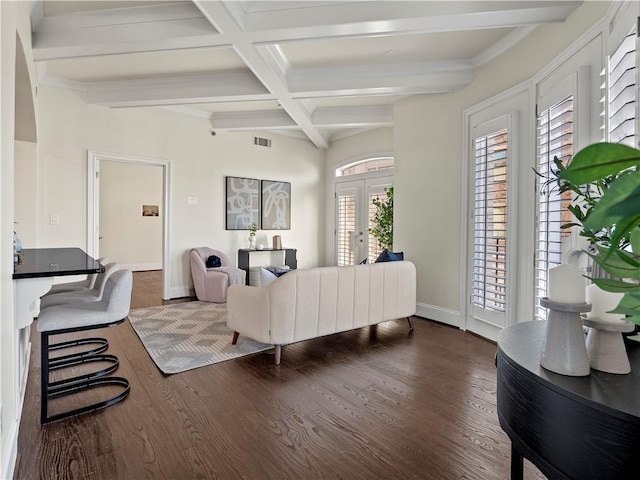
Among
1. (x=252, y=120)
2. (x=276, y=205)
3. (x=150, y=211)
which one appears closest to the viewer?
(x=252, y=120)

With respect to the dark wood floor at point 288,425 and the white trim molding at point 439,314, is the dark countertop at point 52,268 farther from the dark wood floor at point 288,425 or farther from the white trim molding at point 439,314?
the white trim molding at point 439,314

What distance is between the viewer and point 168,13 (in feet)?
9.85

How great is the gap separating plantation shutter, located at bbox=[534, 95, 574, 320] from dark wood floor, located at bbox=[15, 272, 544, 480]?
96 cm

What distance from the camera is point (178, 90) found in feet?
14.6

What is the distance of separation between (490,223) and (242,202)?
423 cm

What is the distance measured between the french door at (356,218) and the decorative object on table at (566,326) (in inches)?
210

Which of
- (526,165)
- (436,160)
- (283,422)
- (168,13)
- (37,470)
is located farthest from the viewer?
(436,160)

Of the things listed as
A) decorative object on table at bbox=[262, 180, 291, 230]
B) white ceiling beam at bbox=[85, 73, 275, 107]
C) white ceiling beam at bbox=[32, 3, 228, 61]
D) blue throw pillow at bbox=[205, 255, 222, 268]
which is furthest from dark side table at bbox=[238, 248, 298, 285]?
white ceiling beam at bbox=[32, 3, 228, 61]

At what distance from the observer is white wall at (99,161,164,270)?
8.38 meters

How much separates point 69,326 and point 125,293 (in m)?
0.36

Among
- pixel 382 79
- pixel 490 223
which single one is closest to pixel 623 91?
pixel 490 223

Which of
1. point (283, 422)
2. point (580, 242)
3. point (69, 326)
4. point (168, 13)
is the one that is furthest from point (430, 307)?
point (168, 13)

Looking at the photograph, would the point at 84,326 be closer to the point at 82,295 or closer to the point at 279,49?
the point at 82,295

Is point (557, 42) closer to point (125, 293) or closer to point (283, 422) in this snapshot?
point (283, 422)
